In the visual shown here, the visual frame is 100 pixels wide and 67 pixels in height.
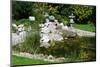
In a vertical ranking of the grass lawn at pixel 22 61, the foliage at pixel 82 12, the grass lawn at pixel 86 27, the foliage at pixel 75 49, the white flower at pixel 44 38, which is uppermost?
the foliage at pixel 82 12

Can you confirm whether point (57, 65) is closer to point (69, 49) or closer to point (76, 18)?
point (69, 49)

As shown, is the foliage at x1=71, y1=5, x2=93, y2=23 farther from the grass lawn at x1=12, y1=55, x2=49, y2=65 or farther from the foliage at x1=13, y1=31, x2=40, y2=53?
the grass lawn at x1=12, y1=55, x2=49, y2=65

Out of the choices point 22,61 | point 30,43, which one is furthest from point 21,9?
point 22,61

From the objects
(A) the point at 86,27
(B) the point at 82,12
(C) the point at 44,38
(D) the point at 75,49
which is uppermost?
(B) the point at 82,12

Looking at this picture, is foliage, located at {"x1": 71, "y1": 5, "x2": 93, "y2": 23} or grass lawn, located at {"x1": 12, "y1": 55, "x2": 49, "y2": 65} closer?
grass lawn, located at {"x1": 12, "y1": 55, "x2": 49, "y2": 65}

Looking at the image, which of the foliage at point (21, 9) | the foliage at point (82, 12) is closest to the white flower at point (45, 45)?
the foliage at point (21, 9)

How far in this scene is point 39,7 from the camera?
2219mm

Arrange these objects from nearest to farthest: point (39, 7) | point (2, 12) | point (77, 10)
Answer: point (2, 12), point (39, 7), point (77, 10)

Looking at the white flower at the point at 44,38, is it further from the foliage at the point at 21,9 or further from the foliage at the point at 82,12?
the foliage at the point at 82,12

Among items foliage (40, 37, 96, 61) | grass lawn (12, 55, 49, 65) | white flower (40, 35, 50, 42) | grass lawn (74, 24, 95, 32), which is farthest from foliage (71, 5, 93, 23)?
→ grass lawn (12, 55, 49, 65)

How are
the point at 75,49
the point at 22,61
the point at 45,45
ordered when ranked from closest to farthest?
1. the point at 22,61
2. the point at 45,45
3. the point at 75,49

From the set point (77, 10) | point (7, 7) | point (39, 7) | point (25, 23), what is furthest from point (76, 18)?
point (7, 7)

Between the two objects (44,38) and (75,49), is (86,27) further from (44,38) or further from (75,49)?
(44,38)

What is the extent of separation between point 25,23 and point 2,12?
0.27 metres
